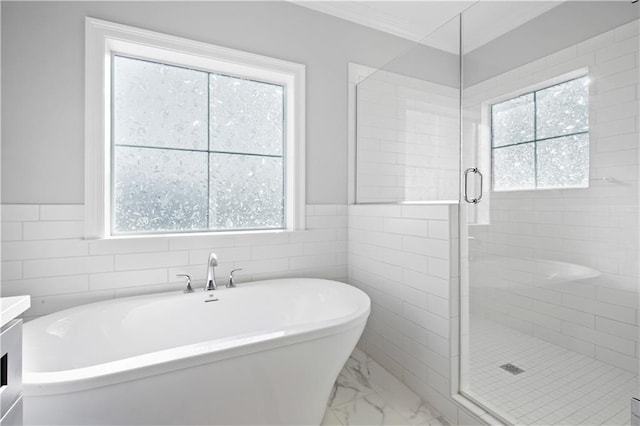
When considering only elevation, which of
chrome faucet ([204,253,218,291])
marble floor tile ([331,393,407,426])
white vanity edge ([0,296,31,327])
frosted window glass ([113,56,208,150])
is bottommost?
marble floor tile ([331,393,407,426])

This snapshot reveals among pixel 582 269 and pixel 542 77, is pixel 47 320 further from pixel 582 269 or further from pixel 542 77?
pixel 542 77

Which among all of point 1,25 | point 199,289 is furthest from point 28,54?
point 199,289

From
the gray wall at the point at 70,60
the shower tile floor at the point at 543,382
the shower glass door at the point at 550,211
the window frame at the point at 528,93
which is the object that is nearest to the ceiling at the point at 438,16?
the shower glass door at the point at 550,211

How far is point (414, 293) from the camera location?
2018 millimetres

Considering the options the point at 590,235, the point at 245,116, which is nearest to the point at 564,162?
the point at 590,235

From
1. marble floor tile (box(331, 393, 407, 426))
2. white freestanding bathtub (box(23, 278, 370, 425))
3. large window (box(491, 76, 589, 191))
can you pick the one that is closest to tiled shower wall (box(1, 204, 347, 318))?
white freestanding bathtub (box(23, 278, 370, 425))

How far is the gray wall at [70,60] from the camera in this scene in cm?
176

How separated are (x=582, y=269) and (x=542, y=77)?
36.8 inches

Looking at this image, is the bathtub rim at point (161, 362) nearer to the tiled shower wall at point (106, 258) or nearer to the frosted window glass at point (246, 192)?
the tiled shower wall at point (106, 258)

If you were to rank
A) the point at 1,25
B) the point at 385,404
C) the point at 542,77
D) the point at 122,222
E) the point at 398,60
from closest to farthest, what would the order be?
the point at 542,77
the point at 1,25
the point at 385,404
the point at 122,222
the point at 398,60

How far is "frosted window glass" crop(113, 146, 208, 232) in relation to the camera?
2127mm

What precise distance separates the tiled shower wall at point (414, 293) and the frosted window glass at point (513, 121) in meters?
0.46

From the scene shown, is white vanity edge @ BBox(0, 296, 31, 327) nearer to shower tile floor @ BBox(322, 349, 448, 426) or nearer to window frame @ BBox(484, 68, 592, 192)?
shower tile floor @ BBox(322, 349, 448, 426)

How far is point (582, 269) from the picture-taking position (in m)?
1.39
